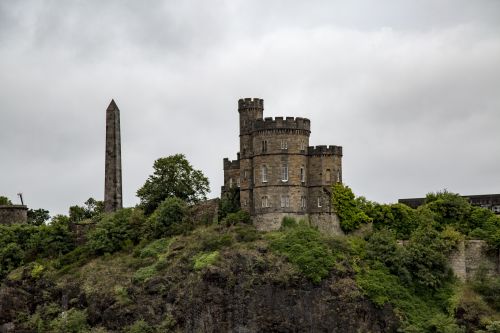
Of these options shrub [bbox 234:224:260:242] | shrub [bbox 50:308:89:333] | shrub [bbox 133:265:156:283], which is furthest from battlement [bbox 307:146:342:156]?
shrub [bbox 50:308:89:333]

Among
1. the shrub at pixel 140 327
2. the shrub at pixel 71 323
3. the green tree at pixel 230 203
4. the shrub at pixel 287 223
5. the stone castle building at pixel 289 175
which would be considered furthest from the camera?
the green tree at pixel 230 203

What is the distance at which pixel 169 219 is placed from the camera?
3093 inches

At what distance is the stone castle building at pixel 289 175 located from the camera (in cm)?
7494

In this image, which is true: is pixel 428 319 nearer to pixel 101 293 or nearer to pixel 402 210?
pixel 402 210

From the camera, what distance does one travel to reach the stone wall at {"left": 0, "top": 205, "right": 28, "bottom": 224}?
292 ft

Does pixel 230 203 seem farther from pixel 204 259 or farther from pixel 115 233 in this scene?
pixel 115 233

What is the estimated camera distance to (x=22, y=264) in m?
81.4

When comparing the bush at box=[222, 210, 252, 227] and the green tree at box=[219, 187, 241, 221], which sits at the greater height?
the green tree at box=[219, 187, 241, 221]

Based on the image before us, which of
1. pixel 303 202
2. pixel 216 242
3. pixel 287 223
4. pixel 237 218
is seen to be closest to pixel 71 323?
pixel 216 242

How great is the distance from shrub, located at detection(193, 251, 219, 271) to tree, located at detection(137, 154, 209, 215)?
13086 mm

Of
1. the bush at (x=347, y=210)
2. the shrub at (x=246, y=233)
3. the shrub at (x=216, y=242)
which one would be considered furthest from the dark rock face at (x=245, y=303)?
the bush at (x=347, y=210)

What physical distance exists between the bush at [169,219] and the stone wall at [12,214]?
16.6 m

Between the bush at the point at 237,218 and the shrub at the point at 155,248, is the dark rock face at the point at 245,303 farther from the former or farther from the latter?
the bush at the point at 237,218

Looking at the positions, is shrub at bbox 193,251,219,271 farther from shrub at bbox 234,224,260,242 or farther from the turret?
the turret
